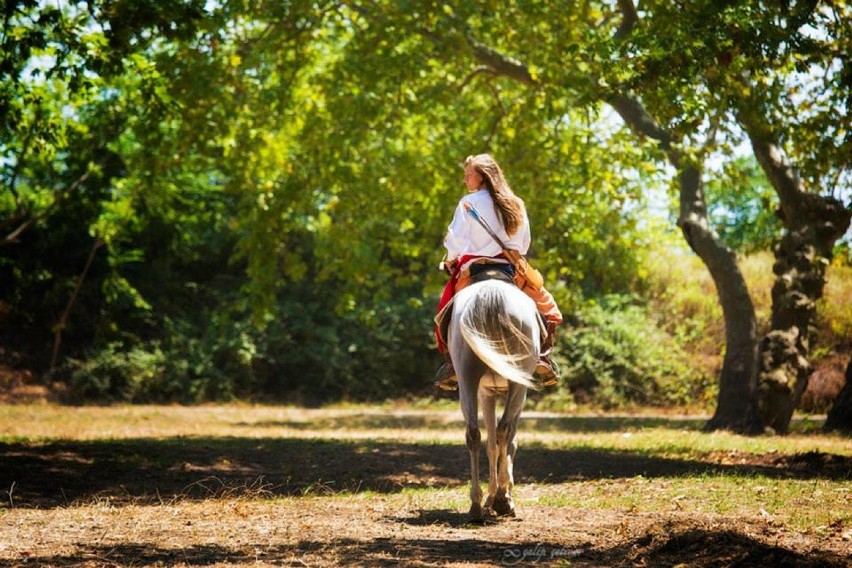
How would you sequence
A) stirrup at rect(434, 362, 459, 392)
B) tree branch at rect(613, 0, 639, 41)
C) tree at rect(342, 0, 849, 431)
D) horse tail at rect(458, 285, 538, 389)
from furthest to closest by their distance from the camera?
tree branch at rect(613, 0, 639, 41)
tree at rect(342, 0, 849, 431)
stirrup at rect(434, 362, 459, 392)
horse tail at rect(458, 285, 538, 389)

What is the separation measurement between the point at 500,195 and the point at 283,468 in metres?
4.86

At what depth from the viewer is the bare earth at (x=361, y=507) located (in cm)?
594

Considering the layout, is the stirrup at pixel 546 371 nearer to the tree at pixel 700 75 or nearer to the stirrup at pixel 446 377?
the stirrup at pixel 446 377

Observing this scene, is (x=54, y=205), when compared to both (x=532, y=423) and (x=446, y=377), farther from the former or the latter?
(x=446, y=377)

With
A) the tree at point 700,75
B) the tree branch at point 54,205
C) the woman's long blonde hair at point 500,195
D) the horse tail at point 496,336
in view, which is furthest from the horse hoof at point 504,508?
the tree branch at point 54,205

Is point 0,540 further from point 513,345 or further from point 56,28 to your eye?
point 56,28

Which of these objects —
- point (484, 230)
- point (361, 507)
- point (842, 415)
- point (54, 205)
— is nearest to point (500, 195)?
point (484, 230)

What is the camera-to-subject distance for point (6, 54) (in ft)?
37.7

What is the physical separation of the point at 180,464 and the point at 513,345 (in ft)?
18.1

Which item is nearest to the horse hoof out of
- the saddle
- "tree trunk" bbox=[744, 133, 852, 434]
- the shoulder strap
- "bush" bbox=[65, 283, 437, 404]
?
the saddle

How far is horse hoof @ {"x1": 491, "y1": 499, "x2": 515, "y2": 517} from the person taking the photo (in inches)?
292

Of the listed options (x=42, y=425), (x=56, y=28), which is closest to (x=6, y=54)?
(x=56, y=28)

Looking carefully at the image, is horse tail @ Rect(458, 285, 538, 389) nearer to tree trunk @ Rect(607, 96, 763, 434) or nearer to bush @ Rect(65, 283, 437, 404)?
tree trunk @ Rect(607, 96, 763, 434)

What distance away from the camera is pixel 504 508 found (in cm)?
744
